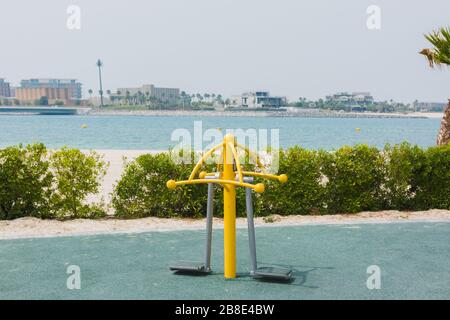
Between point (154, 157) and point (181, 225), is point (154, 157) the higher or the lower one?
the higher one

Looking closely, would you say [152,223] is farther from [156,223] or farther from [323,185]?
[323,185]

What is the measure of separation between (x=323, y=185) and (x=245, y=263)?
3.42 metres

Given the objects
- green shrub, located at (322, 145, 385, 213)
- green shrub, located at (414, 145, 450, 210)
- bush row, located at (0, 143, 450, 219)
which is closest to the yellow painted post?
bush row, located at (0, 143, 450, 219)

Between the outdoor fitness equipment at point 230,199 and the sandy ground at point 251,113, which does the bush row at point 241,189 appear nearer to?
the outdoor fitness equipment at point 230,199

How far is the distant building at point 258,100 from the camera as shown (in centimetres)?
16925

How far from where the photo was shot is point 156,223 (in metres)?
8.40

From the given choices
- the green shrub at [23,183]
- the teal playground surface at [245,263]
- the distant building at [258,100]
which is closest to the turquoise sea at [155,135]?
the teal playground surface at [245,263]

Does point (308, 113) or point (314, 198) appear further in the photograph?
point (308, 113)

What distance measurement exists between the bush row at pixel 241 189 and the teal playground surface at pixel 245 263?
981mm

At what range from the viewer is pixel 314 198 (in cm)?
892

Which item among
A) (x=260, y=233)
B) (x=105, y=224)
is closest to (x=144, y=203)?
(x=105, y=224)

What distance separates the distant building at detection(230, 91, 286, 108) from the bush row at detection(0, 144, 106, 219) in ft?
528

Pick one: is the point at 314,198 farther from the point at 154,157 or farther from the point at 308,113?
the point at 308,113
